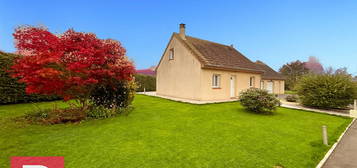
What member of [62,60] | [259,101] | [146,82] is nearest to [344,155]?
[259,101]

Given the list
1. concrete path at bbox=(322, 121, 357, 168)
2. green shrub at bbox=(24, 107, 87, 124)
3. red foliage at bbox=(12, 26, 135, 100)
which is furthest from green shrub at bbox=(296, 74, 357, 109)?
green shrub at bbox=(24, 107, 87, 124)

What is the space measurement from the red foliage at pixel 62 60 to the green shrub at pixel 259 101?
24.2 ft

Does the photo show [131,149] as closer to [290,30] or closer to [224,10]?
[224,10]

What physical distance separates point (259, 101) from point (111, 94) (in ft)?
27.6

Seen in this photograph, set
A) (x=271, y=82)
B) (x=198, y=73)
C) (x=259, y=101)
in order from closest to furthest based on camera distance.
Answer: (x=259, y=101), (x=198, y=73), (x=271, y=82)

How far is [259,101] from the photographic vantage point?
866cm

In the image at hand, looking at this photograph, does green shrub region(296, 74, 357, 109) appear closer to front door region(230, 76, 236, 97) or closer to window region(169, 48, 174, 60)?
front door region(230, 76, 236, 97)

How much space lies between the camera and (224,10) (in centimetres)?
1742

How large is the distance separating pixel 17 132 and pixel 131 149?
13.9 feet

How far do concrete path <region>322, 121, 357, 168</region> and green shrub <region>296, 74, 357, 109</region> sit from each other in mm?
6723

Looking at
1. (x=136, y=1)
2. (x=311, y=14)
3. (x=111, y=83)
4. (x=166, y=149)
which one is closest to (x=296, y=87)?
(x=311, y=14)

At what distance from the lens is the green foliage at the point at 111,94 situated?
25.4 ft

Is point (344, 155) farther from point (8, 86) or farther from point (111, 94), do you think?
point (8, 86)

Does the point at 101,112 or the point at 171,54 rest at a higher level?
the point at 171,54
